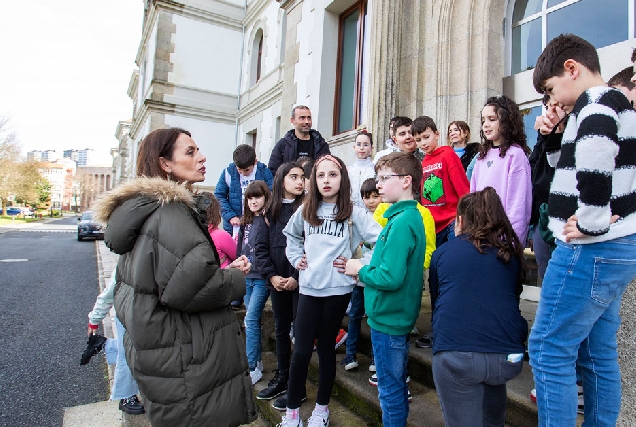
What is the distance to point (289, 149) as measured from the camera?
4855mm

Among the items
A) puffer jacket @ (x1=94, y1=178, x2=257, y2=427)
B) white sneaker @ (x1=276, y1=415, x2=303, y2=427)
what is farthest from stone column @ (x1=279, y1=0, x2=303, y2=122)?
puffer jacket @ (x1=94, y1=178, x2=257, y2=427)

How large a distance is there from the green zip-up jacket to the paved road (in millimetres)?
3180

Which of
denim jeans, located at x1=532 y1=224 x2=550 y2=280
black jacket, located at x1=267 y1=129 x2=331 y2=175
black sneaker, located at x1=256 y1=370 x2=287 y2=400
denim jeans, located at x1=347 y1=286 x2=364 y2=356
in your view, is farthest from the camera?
black jacket, located at x1=267 y1=129 x2=331 y2=175

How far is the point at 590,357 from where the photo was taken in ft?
5.77

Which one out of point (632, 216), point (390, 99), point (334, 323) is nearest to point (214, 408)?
point (334, 323)

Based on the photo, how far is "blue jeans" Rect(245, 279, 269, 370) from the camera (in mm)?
3521

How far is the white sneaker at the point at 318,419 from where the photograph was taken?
2.57m

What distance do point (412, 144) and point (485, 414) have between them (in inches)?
109

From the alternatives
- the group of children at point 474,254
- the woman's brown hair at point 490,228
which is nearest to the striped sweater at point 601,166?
the group of children at point 474,254

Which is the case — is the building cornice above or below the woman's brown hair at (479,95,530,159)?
above

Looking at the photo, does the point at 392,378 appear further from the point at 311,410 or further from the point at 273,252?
the point at 273,252

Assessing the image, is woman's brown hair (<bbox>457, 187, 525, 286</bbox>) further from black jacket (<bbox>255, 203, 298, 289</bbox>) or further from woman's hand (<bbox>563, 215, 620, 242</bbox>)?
black jacket (<bbox>255, 203, 298, 289</bbox>)

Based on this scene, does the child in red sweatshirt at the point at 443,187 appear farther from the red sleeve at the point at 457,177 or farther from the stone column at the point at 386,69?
the stone column at the point at 386,69

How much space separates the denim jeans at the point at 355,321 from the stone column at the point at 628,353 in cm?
184
